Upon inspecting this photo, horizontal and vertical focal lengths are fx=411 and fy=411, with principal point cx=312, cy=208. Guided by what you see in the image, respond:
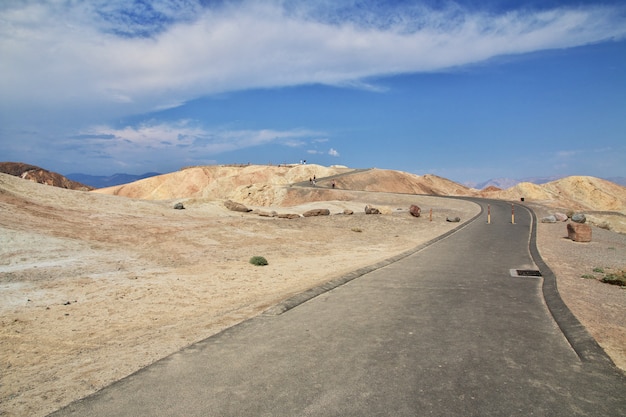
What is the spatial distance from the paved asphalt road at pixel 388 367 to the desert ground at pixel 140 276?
69 centimetres

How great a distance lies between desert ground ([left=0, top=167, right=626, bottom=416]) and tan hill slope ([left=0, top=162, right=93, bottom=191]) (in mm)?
55676

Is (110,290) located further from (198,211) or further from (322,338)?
(198,211)

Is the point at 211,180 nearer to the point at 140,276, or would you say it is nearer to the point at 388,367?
the point at 140,276

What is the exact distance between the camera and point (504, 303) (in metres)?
8.01

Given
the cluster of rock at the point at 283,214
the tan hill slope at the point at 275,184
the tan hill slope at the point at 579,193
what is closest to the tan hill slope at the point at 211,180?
the tan hill slope at the point at 275,184

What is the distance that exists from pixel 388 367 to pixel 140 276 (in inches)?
365

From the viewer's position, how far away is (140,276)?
11977mm

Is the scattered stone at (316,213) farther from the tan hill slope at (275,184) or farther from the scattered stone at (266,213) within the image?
the tan hill slope at (275,184)

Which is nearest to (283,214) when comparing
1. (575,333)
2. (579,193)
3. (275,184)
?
(575,333)

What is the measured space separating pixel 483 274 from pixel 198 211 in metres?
19.9

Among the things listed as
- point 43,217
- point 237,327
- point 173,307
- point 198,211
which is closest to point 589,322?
point 237,327

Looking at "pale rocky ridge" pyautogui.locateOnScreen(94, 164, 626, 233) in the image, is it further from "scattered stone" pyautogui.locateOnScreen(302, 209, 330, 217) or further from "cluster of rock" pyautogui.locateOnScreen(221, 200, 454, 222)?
"scattered stone" pyautogui.locateOnScreen(302, 209, 330, 217)

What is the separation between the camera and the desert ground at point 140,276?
232 inches

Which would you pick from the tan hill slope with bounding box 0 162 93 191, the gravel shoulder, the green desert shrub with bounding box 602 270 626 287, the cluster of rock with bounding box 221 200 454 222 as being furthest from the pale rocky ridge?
the green desert shrub with bounding box 602 270 626 287
